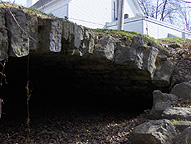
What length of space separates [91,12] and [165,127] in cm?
1049

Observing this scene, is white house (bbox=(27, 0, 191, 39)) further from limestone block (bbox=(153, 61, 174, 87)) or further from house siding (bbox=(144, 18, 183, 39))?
limestone block (bbox=(153, 61, 174, 87))

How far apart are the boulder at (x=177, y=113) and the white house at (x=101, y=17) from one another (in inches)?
304

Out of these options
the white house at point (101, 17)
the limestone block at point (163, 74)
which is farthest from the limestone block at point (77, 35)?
the white house at point (101, 17)

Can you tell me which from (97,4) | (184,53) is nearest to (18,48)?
(184,53)

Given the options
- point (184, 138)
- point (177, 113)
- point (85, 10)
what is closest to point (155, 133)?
point (184, 138)

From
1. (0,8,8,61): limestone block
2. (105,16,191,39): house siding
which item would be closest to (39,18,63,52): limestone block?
(0,8,8,61): limestone block

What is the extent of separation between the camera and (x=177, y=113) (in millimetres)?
3816

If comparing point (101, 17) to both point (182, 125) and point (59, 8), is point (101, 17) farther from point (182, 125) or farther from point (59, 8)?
point (182, 125)

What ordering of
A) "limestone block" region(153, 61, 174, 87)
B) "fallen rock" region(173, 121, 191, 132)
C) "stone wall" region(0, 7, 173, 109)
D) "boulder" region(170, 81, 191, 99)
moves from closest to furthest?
"stone wall" region(0, 7, 173, 109)
"fallen rock" region(173, 121, 191, 132)
"boulder" region(170, 81, 191, 99)
"limestone block" region(153, 61, 174, 87)

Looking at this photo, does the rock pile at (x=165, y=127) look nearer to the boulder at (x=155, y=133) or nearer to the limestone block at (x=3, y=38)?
the boulder at (x=155, y=133)

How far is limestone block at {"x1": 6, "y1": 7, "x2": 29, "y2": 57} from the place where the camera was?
8.91 feet

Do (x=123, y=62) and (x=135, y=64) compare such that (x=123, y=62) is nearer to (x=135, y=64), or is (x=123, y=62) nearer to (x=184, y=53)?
(x=135, y=64)

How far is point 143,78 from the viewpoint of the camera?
17.0 ft

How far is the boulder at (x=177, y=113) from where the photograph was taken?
12.1 feet
